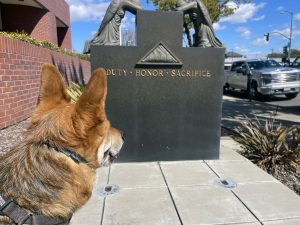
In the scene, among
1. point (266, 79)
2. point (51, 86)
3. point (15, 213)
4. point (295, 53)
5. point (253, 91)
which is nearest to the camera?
point (15, 213)

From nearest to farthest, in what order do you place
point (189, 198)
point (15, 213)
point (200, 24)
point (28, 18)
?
point (15, 213) → point (189, 198) → point (200, 24) → point (28, 18)

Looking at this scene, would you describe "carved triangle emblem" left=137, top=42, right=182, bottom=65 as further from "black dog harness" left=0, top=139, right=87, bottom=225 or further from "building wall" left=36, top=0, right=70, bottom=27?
"building wall" left=36, top=0, right=70, bottom=27

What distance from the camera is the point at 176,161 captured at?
5.34 metres

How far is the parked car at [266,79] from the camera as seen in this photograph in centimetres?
1535

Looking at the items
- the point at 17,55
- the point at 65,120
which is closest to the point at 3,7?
the point at 17,55

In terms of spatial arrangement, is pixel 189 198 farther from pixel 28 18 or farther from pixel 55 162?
pixel 28 18

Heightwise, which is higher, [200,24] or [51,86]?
[200,24]

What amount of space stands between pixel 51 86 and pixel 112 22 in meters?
3.76

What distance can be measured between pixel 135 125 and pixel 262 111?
868 centimetres

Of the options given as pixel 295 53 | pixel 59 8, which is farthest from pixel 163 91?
pixel 295 53

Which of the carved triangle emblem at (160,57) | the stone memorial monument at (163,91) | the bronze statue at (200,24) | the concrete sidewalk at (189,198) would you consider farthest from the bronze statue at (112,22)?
the concrete sidewalk at (189,198)

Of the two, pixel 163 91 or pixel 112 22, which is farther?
pixel 112 22

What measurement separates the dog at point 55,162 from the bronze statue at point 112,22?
374cm

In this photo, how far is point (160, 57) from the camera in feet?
16.6
